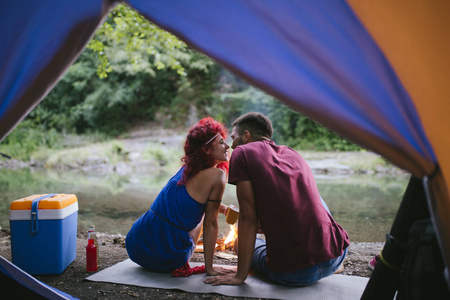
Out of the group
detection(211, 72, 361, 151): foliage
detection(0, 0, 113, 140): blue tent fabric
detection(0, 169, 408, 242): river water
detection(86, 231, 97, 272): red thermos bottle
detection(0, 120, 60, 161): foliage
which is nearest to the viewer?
detection(0, 0, 113, 140): blue tent fabric

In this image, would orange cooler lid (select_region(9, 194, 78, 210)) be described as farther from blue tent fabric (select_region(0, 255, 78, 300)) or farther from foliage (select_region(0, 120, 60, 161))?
foliage (select_region(0, 120, 60, 161))

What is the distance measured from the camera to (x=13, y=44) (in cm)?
174

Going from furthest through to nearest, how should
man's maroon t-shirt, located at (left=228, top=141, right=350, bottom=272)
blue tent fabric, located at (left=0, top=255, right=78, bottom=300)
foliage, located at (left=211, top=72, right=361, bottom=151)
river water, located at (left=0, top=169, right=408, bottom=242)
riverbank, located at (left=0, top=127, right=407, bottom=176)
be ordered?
foliage, located at (left=211, top=72, right=361, bottom=151)
riverbank, located at (left=0, top=127, right=407, bottom=176)
river water, located at (left=0, top=169, right=408, bottom=242)
man's maroon t-shirt, located at (left=228, top=141, right=350, bottom=272)
blue tent fabric, located at (left=0, top=255, right=78, bottom=300)

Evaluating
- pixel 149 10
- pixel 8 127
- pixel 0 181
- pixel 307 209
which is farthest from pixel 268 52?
pixel 0 181

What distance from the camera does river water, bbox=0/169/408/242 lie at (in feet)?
16.9

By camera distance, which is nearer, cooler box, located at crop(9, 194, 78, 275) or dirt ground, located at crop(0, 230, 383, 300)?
dirt ground, located at crop(0, 230, 383, 300)

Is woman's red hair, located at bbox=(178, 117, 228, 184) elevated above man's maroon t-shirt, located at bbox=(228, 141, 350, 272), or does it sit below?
above

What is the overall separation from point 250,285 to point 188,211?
2.04 feet

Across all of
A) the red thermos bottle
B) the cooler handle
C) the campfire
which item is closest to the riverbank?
the campfire

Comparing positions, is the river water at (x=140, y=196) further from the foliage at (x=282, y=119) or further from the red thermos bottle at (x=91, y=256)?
the foliage at (x=282, y=119)

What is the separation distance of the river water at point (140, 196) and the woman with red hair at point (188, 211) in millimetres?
2152

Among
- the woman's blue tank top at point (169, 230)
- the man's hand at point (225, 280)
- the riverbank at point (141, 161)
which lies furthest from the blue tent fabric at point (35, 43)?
the riverbank at point (141, 161)

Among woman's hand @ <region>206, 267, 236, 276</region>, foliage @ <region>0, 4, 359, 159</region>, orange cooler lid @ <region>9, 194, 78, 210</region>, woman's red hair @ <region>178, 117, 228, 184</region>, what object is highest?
foliage @ <region>0, 4, 359, 159</region>

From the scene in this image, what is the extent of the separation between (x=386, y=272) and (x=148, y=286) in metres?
1.46
